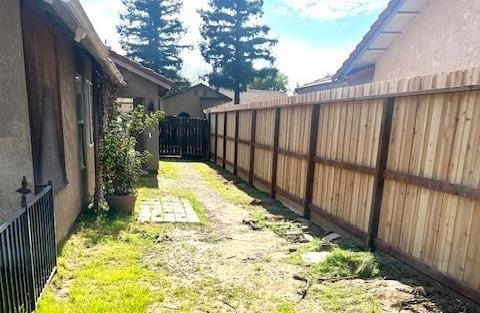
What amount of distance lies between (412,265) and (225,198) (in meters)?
5.18

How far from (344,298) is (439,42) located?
4.57m

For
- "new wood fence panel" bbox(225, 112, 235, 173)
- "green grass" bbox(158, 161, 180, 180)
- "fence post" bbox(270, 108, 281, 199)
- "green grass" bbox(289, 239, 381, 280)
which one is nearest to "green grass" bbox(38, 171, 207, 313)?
"green grass" bbox(289, 239, 381, 280)

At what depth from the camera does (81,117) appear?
19.6ft

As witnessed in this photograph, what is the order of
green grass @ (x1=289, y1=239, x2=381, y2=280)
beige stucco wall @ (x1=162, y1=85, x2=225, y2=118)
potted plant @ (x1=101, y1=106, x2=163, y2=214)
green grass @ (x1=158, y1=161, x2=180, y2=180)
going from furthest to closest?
beige stucco wall @ (x1=162, y1=85, x2=225, y2=118)
green grass @ (x1=158, y1=161, x2=180, y2=180)
potted plant @ (x1=101, y1=106, x2=163, y2=214)
green grass @ (x1=289, y1=239, x2=381, y2=280)

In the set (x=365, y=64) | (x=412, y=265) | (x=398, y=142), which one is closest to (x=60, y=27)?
(x=398, y=142)

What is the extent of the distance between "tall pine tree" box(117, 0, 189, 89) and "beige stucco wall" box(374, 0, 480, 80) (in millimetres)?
27500

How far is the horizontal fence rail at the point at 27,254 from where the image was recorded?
233 cm

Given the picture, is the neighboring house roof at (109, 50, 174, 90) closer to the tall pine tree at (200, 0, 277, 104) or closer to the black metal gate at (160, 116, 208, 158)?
the black metal gate at (160, 116, 208, 158)

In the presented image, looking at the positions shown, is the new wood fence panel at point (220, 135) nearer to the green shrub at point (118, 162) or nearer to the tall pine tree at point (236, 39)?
the green shrub at point (118, 162)

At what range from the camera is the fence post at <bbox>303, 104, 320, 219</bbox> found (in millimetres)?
6387

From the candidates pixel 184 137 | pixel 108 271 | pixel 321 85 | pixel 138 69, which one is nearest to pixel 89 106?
pixel 108 271

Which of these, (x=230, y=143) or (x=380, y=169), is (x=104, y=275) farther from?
(x=230, y=143)

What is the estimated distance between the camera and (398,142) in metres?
4.24

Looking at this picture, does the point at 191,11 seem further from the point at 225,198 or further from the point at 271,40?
the point at 225,198
